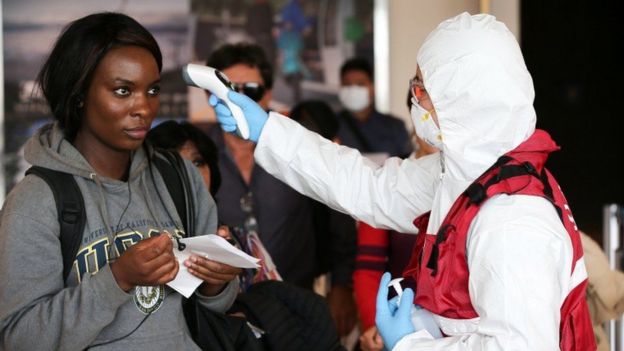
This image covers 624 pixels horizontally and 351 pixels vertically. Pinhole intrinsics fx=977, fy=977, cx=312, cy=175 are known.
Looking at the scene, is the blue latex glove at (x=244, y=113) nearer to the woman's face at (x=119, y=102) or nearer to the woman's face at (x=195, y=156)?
the woman's face at (x=119, y=102)

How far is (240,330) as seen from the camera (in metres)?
2.54

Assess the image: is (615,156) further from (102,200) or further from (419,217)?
(102,200)

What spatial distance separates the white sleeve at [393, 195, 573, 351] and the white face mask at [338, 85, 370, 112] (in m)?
3.65

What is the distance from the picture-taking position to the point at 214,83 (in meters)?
2.61

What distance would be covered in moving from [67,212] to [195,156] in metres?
1.06

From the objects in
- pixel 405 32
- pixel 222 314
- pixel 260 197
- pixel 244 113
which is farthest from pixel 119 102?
pixel 405 32

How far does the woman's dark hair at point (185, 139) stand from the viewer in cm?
318

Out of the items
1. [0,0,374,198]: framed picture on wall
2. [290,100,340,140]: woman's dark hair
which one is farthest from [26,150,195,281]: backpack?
[0,0,374,198]: framed picture on wall

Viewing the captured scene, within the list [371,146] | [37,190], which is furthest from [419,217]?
[371,146]

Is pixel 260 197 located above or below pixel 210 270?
below

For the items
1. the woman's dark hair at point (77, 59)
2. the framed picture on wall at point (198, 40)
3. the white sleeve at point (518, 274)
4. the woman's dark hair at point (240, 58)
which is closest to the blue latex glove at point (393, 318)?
the white sleeve at point (518, 274)

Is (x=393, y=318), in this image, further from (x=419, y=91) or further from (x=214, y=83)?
(x=214, y=83)

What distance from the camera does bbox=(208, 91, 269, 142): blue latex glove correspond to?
2.67 metres

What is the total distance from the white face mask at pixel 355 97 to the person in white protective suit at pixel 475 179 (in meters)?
3.10
